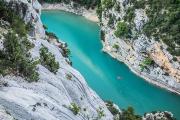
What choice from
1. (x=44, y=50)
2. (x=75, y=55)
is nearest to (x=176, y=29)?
(x=75, y=55)

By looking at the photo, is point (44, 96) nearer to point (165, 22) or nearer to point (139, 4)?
point (165, 22)

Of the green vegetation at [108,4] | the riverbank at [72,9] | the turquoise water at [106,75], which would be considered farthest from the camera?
the riverbank at [72,9]

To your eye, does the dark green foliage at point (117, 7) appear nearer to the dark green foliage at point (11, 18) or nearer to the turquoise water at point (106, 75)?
the turquoise water at point (106, 75)

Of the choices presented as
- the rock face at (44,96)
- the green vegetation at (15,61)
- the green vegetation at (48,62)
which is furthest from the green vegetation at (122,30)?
the green vegetation at (15,61)

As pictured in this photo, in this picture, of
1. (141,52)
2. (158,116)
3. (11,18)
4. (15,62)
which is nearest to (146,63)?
(141,52)

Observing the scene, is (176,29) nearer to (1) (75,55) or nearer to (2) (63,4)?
(1) (75,55)

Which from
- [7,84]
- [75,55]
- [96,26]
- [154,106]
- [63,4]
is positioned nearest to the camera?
[7,84]
